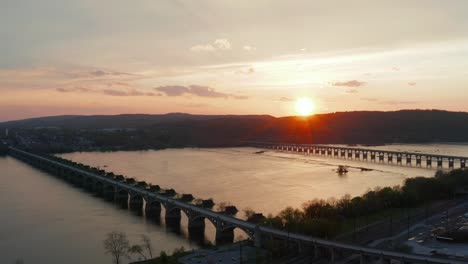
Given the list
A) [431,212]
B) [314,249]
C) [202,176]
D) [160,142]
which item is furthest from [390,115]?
[314,249]

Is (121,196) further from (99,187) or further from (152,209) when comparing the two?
(152,209)

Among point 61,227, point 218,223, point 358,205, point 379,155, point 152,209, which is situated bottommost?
point 61,227

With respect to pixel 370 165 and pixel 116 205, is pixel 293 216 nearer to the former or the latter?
pixel 116 205

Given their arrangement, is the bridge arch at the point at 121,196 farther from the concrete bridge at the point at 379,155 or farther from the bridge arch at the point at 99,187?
the concrete bridge at the point at 379,155

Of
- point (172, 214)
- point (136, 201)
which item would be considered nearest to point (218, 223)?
point (172, 214)

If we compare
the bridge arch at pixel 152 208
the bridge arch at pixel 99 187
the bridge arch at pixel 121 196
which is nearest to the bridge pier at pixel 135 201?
the bridge arch at pixel 121 196
